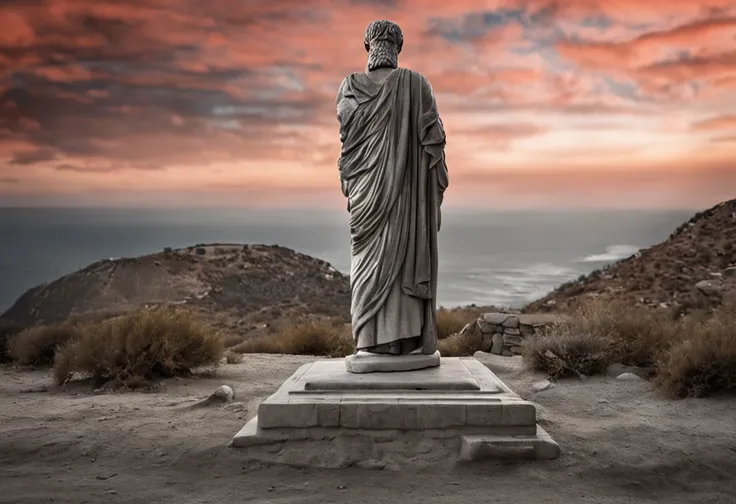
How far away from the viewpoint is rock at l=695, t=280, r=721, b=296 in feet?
50.5

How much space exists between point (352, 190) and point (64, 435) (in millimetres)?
3495

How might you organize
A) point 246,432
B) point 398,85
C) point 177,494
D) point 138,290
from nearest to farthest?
point 177,494 < point 246,432 < point 398,85 < point 138,290

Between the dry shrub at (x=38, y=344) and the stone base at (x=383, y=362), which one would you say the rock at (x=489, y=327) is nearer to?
the stone base at (x=383, y=362)

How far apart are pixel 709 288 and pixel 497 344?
7.71m

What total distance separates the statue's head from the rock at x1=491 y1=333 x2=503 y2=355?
684 centimetres

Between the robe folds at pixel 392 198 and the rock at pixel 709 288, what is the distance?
12.7m

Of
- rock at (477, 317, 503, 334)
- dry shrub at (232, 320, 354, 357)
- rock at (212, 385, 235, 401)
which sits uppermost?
rock at (477, 317, 503, 334)

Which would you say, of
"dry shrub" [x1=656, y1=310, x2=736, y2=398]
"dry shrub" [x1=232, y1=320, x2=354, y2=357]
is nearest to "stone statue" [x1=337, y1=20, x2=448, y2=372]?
"dry shrub" [x1=656, y1=310, x2=736, y2=398]

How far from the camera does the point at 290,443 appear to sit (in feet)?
16.0

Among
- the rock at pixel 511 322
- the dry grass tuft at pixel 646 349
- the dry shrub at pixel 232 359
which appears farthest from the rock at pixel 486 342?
the dry shrub at pixel 232 359

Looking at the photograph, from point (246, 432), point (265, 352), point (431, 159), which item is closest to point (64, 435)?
point (246, 432)

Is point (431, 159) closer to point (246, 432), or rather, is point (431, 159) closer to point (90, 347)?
point (246, 432)

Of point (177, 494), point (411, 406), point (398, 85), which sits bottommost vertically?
point (177, 494)

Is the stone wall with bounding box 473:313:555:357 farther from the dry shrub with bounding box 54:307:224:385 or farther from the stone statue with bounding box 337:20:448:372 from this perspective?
the stone statue with bounding box 337:20:448:372
